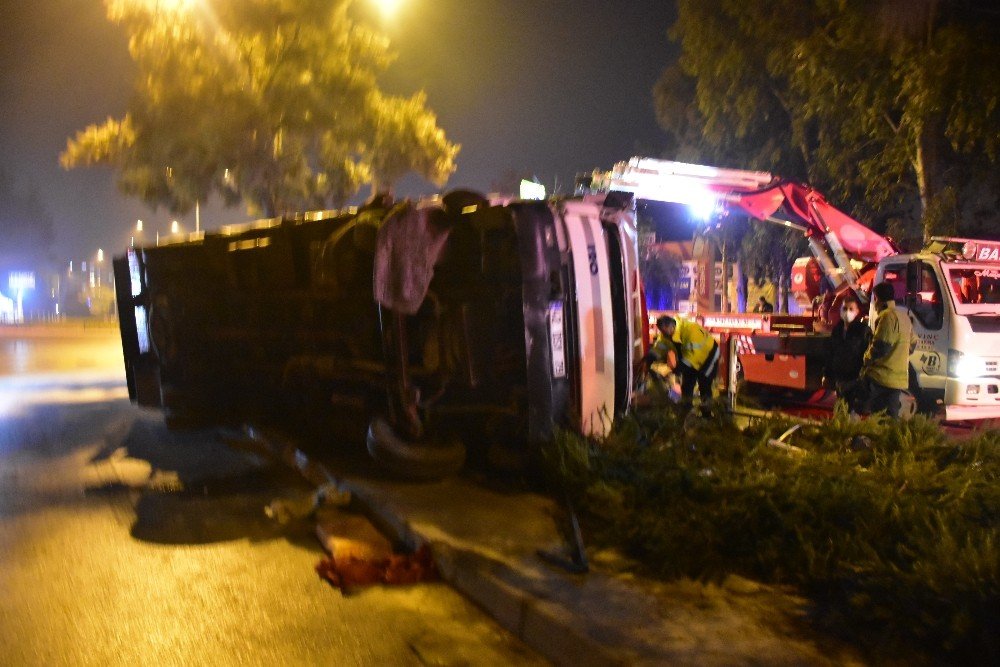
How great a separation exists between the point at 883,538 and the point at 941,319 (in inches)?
212

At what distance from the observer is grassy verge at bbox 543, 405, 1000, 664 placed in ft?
11.1

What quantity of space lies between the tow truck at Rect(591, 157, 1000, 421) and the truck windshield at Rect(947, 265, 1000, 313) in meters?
0.01

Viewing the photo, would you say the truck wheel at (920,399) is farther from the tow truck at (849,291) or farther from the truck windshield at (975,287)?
the truck windshield at (975,287)

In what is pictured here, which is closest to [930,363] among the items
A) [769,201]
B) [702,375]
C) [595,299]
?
[702,375]

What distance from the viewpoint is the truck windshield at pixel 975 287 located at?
866 cm

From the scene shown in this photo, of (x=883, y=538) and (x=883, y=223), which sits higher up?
(x=883, y=223)

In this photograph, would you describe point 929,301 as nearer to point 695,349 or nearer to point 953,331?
point 953,331

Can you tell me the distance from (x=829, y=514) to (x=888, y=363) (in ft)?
10.3

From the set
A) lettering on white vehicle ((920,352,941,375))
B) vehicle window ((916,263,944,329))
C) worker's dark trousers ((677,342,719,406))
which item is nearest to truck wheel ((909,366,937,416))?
lettering on white vehicle ((920,352,941,375))

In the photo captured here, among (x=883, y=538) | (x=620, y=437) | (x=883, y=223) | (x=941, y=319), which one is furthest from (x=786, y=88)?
(x=883, y=538)

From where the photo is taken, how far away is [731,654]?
3.38m

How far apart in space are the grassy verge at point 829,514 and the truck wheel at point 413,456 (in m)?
0.94

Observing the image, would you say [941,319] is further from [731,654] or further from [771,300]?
[771,300]

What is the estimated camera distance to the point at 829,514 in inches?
176
